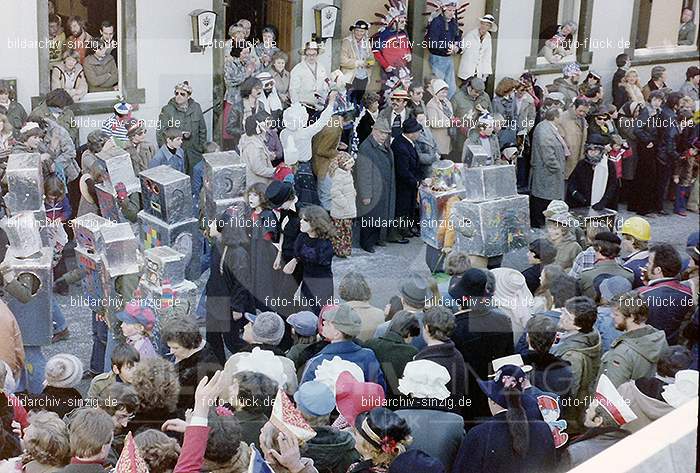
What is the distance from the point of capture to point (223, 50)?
7320 mm

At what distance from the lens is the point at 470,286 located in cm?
558

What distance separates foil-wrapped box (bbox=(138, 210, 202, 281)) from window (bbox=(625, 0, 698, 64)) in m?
4.40

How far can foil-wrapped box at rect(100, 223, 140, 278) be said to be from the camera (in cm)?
576

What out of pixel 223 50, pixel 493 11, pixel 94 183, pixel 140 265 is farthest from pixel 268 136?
pixel 493 11

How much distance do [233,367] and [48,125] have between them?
87.1 inches

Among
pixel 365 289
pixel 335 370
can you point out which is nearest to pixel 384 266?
pixel 365 289

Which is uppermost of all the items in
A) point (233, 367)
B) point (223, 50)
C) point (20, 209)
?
point (223, 50)

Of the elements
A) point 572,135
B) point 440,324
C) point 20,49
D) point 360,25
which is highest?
point 360,25

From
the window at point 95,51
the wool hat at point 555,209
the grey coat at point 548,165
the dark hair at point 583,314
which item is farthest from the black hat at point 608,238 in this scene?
the window at point 95,51

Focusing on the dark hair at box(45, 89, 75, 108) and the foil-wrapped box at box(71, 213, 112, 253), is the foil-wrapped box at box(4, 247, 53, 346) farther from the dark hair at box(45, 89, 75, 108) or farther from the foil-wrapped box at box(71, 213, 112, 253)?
the dark hair at box(45, 89, 75, 108)

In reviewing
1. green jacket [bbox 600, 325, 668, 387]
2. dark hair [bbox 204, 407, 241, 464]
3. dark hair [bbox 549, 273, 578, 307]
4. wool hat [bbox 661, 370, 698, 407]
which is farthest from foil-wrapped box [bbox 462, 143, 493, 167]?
dark hair [bbox 204, 407, 241, 464]

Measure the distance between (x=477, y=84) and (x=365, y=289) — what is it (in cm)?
338

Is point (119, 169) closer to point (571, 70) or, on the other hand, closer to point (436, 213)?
point (436, 213)

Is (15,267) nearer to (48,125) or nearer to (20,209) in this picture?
(20,209)
